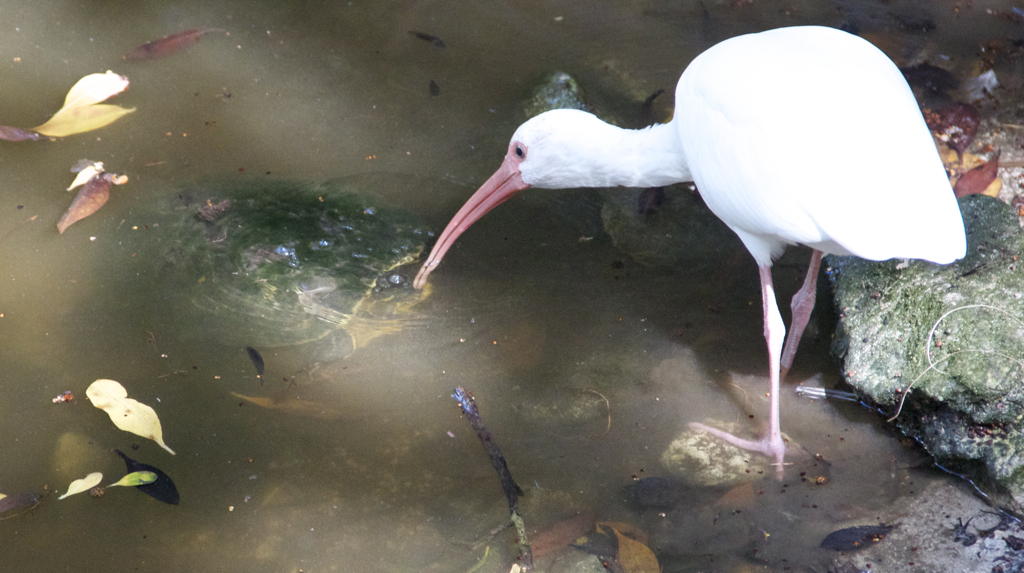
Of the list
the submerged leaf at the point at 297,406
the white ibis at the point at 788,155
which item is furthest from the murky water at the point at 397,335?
the white ibis at the point at 788,155

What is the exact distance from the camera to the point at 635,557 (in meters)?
1.65

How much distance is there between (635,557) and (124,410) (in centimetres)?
137

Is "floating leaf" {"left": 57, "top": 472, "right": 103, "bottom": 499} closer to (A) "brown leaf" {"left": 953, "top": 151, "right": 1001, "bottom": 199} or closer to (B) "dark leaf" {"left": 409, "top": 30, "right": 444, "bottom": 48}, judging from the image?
(B) "dark leaf" {"left": 409, "top": 30, "right": 444, "bottom": 48}

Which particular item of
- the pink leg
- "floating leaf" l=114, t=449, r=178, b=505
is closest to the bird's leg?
the pink leg

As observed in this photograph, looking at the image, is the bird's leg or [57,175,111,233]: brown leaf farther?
[57,175,111,233]: brown leaf

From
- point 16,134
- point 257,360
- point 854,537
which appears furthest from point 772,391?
point 16,134

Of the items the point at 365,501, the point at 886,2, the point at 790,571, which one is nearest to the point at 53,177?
the point at 365,501

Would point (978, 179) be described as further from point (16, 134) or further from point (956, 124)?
point (16, 134)

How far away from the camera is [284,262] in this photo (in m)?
2.11

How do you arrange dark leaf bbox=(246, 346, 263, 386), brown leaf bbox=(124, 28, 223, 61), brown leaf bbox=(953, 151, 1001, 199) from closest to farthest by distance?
dark leaf bbox=(246, 346, 263, 386) < brown leaf bbox=(953, 151, 1001, 199) < brown leaf bbox=(124, 28, 223, 61)

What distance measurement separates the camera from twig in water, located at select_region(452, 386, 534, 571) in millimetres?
1653

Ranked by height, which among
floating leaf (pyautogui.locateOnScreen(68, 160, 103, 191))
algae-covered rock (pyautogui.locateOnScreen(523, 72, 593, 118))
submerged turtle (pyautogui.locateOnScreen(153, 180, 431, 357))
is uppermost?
algae-covered rock (pyautogui.locateOnScreen(523, 72, 593, 118))

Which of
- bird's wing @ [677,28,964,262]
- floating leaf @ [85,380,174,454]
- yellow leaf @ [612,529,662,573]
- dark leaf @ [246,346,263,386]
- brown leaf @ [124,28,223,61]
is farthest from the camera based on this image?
brown leaf @ [124,28,223,61]

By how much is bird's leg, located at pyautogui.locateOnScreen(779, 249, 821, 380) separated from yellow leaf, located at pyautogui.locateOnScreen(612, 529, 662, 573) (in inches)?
27.5
